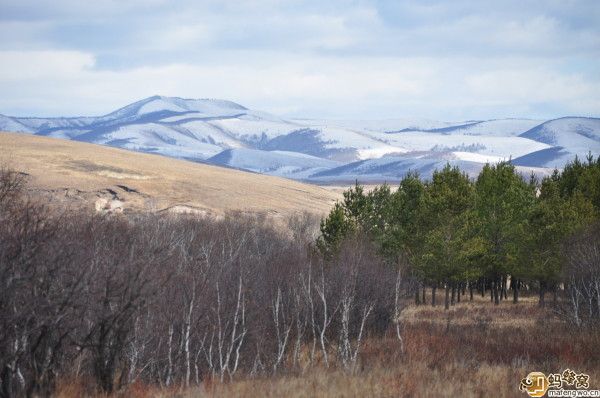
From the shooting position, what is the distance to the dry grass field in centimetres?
12975

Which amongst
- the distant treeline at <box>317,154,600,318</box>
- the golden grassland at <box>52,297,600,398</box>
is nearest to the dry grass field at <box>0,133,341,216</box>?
the distant treeline at <box>317,154,600,318</box>

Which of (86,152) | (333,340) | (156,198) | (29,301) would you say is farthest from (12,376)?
(86,152)

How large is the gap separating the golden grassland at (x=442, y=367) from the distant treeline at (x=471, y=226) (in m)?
10.3

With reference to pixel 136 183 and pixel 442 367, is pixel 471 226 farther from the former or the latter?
pixel 136 183

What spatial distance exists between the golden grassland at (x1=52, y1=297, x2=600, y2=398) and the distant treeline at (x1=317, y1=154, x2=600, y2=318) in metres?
10.3

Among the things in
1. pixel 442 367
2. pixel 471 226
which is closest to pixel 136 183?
pixel 471 226

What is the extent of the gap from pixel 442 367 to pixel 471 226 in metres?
34.1

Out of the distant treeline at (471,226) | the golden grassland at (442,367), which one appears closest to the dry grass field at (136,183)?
the distant treeline at (471,226)

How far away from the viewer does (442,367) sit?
21188mm

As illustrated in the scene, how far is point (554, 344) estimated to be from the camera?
89.8ft

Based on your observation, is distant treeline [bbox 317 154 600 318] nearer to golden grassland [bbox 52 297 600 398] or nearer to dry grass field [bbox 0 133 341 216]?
golden grassland [bbox 52 297 600 398]

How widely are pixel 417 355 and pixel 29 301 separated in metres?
14.7

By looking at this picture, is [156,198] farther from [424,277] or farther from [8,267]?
[8,267]

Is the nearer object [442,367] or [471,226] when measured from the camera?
[442,367]
